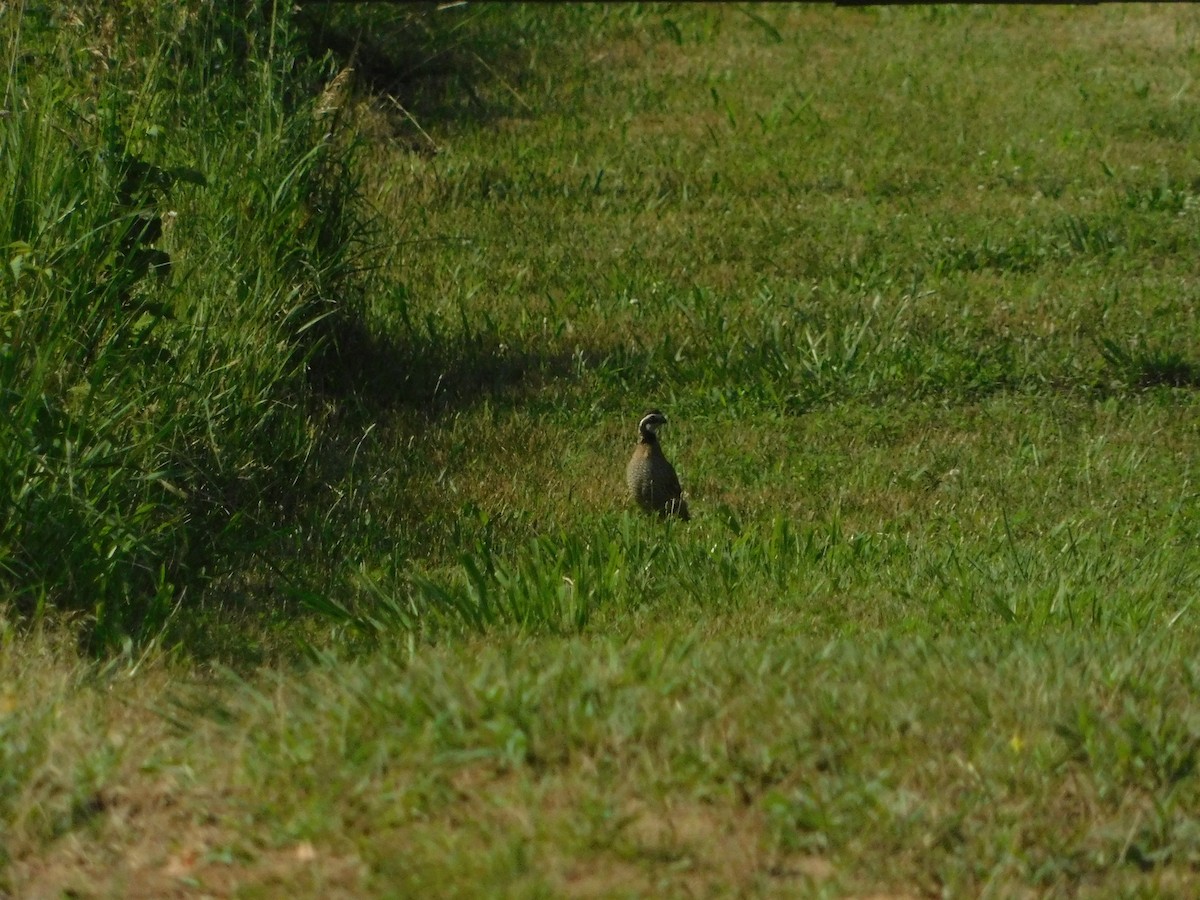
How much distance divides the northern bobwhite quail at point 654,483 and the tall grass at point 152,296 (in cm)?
136

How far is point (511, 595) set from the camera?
5793 mm

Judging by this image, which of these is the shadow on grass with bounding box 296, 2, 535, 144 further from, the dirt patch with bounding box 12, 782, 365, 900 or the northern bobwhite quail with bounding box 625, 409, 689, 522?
the dirt patch with bounding box 12, 782, 365, 900

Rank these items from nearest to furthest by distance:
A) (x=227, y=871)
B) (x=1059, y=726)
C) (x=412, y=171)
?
(x=227, y=871) → (x=1059, y=726) → (x=412, y=171)

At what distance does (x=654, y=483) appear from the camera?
7.30m

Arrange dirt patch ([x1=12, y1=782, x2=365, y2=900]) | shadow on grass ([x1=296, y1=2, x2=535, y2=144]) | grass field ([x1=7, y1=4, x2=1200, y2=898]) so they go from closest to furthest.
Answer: dirt patch ([x1=12, y1=782, x2=365, y2=900]), grass field ([x1=7, y1=4, x2=1200, y2=898]), shadow on grass ([x1=296, y1=2, x2=535, y2=144])

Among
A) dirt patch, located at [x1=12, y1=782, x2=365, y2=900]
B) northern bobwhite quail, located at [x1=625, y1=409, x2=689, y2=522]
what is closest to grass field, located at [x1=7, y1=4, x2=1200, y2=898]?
dirt patch, located at [x1=12, y1=782, x2=365, y2=900]

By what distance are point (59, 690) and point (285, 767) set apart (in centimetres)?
94

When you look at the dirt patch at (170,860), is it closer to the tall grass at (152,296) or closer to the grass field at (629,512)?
the grass field at (629,512)

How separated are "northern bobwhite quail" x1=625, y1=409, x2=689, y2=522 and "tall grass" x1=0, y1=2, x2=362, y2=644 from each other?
1360 mm

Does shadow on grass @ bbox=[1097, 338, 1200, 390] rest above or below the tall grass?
below

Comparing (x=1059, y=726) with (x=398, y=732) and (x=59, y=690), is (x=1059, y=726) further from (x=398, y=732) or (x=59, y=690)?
(x=59, y=690)

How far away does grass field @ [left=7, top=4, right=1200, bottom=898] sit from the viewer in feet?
14.2

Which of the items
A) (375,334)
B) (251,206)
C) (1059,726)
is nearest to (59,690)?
(1059,726)

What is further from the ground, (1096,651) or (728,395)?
(1096,651)
